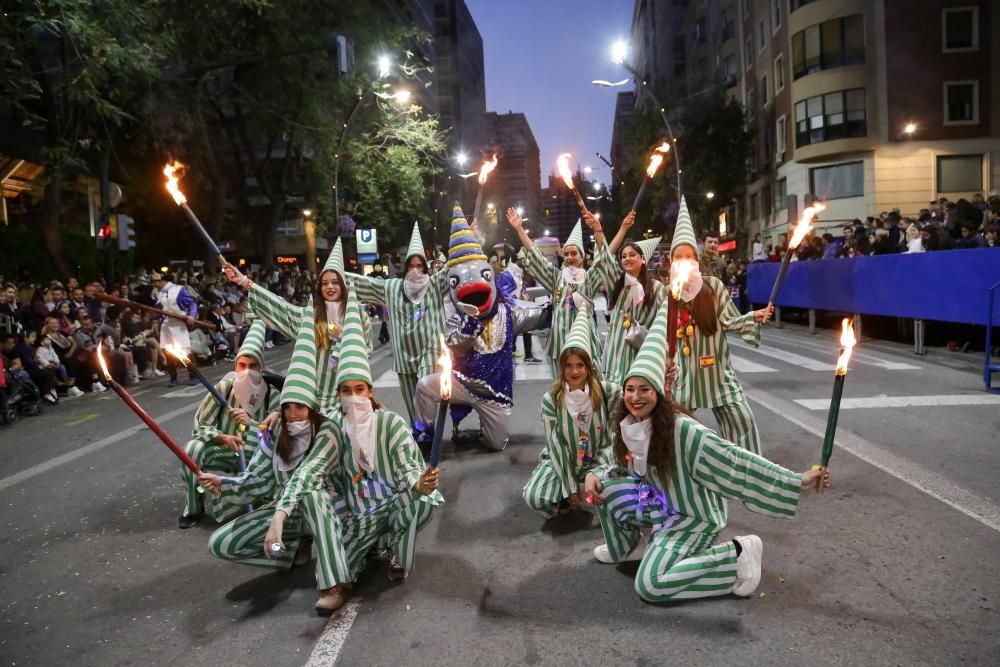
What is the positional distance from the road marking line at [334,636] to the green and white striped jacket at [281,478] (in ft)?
1.79

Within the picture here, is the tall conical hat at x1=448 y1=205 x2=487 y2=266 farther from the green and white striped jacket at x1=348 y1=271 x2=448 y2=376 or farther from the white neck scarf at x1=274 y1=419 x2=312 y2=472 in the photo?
the white neck scarf at x1=274 y1=419 x2=312 y2=472

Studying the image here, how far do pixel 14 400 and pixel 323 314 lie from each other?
6260mm

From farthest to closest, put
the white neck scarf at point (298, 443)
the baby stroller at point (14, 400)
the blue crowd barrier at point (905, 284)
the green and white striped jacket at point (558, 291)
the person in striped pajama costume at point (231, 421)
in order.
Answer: the blue crowd barrier at point (905, 284) < the baby stroller at point (14, 400) < the green and white striped jacket at point (558, 291) < the person in striped pajama costume at point (231, 421) < the white neck scarf at point (298, 443)

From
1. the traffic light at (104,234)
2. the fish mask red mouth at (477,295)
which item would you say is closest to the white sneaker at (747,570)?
the fish mask red mouth at (477,295)

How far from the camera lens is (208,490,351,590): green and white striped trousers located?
3.70 metres

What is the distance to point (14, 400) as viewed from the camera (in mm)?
9719

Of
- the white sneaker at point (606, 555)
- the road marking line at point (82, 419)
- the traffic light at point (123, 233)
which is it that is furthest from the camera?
the traffic light at point (123, 233)

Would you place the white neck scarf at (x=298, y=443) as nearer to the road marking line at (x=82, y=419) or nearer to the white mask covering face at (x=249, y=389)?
the white mask covering face at (x=249, y=389)

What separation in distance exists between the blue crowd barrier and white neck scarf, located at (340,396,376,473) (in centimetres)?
927

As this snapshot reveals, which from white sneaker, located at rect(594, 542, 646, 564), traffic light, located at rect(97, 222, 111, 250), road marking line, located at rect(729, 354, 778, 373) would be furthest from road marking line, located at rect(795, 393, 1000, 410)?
traffic light, located at rect(97, 222, 111, 250)

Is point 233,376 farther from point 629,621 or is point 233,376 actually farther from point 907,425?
point 907,425

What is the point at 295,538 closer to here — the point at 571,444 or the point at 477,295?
the point at 571,444

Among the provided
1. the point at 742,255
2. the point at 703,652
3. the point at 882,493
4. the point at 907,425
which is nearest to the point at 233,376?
the point at 703,652

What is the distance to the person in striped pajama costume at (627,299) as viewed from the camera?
18.5 ft
